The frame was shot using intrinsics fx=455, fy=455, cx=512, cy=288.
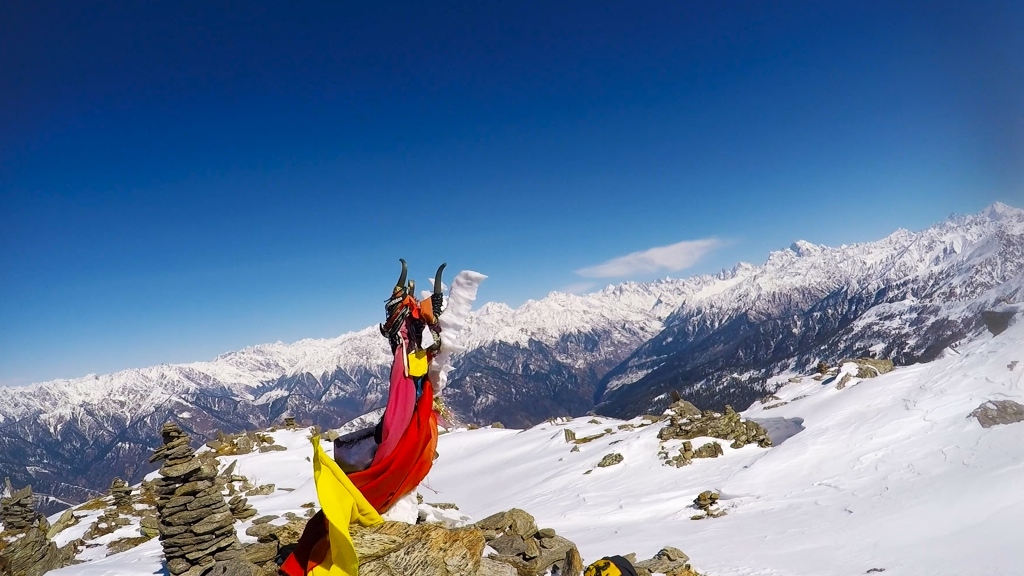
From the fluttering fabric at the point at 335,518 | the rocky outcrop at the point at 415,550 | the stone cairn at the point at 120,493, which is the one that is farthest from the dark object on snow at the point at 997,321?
the stone cairn at the point at 120,493

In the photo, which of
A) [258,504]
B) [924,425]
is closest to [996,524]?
[924,425]

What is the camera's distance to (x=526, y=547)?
12016mm

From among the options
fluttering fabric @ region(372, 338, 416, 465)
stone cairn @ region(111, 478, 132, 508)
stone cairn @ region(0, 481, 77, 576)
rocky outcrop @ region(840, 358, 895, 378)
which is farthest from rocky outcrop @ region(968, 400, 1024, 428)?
stone cairn @ region(111, 478, 132, 508)

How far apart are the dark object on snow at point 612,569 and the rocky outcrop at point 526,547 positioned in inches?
144

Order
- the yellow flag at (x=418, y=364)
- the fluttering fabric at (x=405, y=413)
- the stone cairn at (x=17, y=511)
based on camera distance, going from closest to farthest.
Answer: the fluttering fabric at (x=405, y=413) → the yellow flag at (x=418, y=364) → the stone cairn at (x=17, y=511)

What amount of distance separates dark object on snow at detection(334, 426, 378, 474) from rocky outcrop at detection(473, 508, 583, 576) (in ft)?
15.6

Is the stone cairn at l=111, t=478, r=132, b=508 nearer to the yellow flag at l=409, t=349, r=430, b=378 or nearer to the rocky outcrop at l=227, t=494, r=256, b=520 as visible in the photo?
the rocky outcrop at l=227, t=494, r=256, b=520

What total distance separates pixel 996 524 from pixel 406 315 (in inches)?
629

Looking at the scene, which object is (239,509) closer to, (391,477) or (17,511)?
(17,511)

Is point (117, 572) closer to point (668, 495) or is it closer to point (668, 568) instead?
point (668, 568)

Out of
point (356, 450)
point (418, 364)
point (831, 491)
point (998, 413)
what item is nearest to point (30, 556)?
point (356, 450)

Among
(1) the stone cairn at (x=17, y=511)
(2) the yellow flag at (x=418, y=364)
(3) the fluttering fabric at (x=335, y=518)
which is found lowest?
(1) the stone cairn at (x=17, y=511)

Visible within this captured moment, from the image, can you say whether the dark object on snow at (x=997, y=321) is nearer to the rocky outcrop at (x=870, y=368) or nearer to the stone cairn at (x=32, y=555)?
the rocky outcrop at (x=870, y=368)

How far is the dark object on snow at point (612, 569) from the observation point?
6.60 metres
